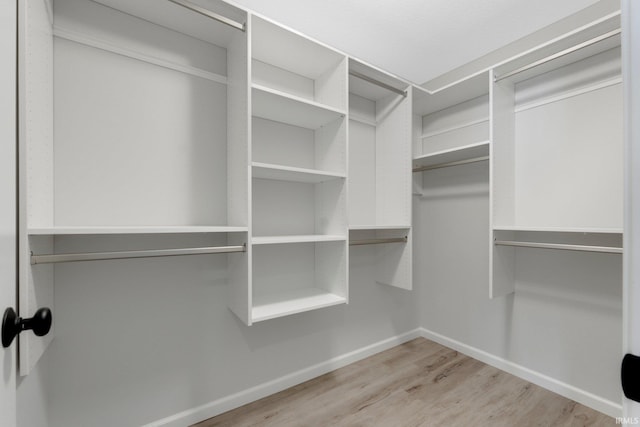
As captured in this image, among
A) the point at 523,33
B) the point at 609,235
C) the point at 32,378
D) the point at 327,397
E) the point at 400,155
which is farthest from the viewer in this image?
the point at 400,155

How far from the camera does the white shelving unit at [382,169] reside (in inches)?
86.7

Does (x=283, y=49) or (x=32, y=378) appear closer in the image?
(x=32, y=378)

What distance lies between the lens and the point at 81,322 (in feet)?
4.44

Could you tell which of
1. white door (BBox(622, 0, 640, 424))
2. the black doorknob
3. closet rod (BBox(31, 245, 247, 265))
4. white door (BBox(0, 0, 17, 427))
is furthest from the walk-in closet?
white door (BBox(622, 0, 640, 424))

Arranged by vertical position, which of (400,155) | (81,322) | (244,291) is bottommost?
(81,322)

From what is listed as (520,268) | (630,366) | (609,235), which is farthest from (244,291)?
(609,235)

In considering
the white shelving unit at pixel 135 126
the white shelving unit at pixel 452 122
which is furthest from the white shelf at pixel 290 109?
the white shelving unit at pixel 452 122

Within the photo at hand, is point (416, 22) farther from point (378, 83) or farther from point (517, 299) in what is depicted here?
point (517, 299)

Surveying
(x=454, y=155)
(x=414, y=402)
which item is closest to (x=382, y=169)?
(x=454, y=155)

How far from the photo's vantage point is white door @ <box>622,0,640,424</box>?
0.46 m

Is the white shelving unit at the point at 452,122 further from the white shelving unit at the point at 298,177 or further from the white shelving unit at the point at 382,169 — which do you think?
the white shelving unit at the point at 298,177

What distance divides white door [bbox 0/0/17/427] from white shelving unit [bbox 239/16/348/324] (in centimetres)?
103

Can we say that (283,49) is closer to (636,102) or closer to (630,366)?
(636,102)

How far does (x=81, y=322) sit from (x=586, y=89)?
3.28m
